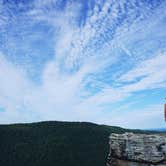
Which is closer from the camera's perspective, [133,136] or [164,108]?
[133,136]

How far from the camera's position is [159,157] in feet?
115

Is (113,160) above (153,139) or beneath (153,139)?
beneath

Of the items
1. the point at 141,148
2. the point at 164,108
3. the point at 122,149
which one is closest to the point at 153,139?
the point at 141,148

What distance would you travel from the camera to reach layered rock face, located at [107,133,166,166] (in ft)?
116

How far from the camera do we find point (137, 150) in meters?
36.3

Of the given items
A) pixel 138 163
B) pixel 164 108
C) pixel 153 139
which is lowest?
pixel 138 163

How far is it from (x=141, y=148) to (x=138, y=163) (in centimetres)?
184

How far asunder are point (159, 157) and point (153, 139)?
2.23 meters

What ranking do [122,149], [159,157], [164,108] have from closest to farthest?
1. [159,157]
2. [122,149]
3. [164,108]

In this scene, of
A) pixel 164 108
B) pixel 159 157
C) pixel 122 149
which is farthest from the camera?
pixel 164 108

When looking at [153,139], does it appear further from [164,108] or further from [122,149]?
[164,108]

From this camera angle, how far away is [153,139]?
118 ft

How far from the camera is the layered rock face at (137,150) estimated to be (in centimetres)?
→ 3525

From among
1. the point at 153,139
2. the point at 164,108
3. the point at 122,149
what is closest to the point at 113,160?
the point at 122,149
